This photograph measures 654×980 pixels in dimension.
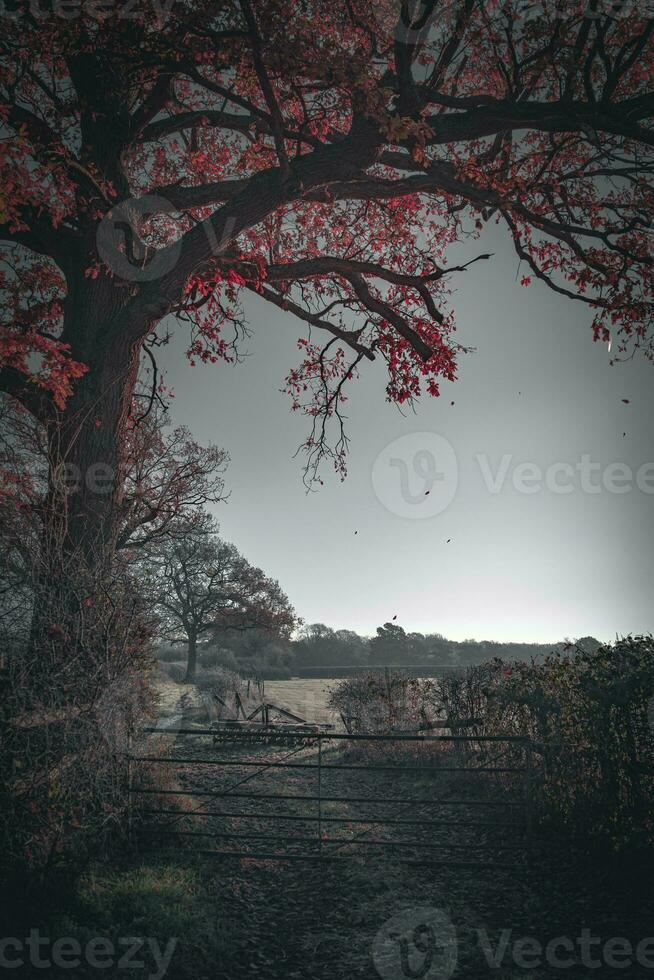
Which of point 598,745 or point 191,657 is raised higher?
point 598,745

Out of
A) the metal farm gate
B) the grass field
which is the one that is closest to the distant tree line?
the grass field

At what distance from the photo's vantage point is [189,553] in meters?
34.7

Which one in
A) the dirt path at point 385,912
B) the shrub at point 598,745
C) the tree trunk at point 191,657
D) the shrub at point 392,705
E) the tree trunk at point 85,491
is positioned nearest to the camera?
the dirt path at point 385,912

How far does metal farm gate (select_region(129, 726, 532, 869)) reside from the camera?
7.53 metres

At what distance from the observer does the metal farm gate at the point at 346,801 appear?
7.53 metres

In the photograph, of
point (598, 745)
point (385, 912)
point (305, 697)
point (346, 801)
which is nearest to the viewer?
point (385, 912)

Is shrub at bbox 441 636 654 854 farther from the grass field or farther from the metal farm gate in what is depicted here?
the grass field

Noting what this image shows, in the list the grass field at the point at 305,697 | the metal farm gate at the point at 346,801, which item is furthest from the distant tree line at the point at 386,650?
the metal farm gate at the point at 346,801

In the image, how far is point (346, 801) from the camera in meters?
8.75

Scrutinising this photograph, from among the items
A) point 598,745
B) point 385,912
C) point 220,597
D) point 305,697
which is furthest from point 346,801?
point 220,597

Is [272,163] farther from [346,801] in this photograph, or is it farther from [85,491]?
[346,801]

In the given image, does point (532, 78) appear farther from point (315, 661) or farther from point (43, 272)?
point (315, 661)

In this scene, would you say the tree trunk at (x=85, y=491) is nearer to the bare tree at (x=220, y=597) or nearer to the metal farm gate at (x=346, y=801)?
the metal farm gate at (x=346, y=801)

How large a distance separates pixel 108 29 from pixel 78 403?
16.9 ft
